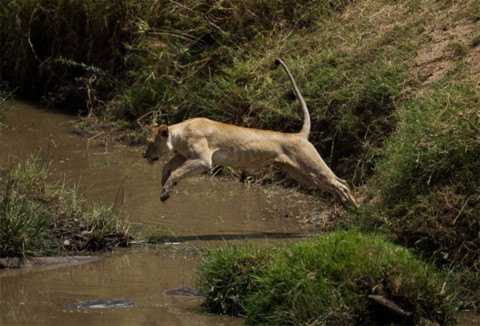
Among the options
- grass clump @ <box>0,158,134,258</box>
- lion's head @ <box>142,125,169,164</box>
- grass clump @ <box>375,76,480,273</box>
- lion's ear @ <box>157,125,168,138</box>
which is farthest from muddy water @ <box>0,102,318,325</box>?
grass clump @ <box>375,76,480,273</box>

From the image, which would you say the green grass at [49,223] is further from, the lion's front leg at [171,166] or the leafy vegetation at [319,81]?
the lion's front leg at [171,166]

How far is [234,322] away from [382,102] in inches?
206

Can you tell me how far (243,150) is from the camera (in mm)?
9766

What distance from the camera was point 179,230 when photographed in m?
9.18

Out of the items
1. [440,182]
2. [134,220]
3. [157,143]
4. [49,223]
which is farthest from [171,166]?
[440,182]

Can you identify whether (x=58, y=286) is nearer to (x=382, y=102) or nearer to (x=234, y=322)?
(x=234, y=322)

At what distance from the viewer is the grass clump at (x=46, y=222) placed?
7.57m

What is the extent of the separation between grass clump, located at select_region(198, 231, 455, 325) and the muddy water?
295mm

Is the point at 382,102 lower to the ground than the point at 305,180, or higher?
higher

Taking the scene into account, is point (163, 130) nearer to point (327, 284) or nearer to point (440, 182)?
point (440, 182)

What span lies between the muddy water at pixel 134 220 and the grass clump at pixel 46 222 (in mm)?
244

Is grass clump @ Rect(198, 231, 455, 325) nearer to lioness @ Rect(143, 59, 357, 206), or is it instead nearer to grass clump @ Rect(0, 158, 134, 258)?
grass clump @ Rect(0, 158, 134, 258)

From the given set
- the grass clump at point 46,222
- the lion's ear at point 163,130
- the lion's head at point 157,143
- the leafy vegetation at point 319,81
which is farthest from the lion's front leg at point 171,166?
the leafy vegetation at point 319,81

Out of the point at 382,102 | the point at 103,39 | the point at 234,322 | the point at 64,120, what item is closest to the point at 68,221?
the point at 234,322
